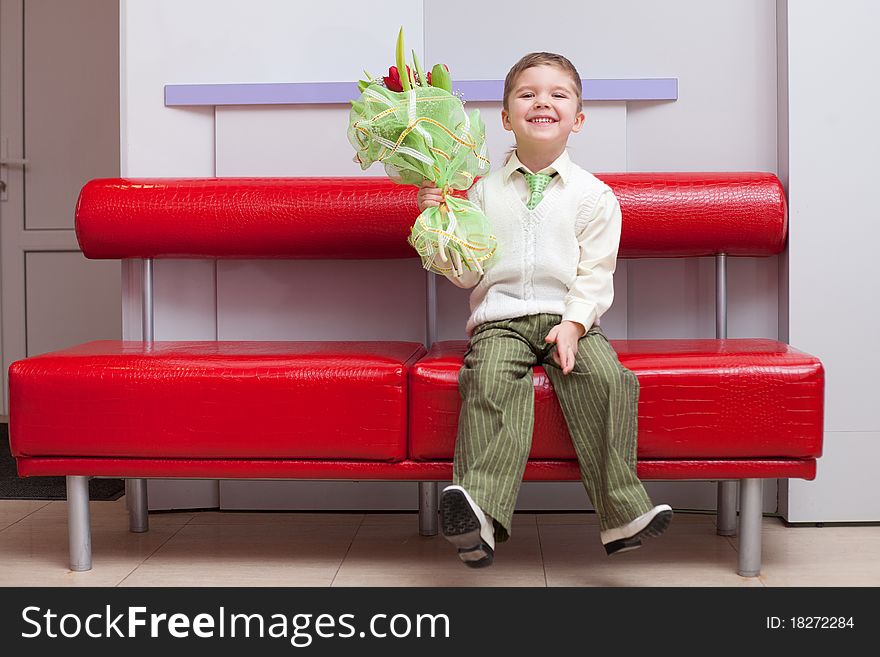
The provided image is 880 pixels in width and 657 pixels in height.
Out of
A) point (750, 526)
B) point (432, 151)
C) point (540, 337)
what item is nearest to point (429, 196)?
point (432, 151)

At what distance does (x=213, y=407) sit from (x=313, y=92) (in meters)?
0.91

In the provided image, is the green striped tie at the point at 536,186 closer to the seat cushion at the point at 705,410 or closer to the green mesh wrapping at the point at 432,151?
the green mesh wrapping at the point at 432,151

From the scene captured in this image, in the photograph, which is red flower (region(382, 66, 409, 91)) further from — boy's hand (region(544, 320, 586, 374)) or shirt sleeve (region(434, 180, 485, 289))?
boy's hand (region(544, 320, 586, 374))

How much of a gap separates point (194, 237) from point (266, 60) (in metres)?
0.50

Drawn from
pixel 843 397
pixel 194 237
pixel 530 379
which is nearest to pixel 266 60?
pixel 194 237

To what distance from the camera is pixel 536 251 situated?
1.86m

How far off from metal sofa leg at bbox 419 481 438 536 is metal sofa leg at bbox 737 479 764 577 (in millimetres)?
685

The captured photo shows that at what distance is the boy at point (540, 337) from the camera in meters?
1.63

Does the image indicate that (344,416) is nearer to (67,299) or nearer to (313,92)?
(313,92)

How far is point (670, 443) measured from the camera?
1727 millimetres

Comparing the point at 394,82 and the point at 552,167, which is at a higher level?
the point at 394,82

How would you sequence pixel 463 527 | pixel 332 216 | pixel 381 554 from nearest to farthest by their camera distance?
pixel 463 527 < pixel 381 554 < pixel 332 216

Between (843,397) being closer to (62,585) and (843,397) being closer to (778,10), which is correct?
(778,10)

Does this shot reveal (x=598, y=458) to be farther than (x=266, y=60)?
No
